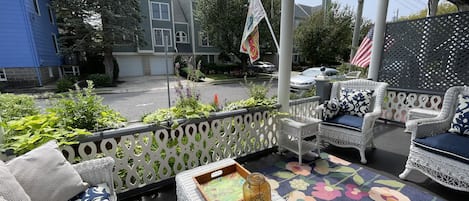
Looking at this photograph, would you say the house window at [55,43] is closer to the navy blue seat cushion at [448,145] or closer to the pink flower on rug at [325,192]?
the pink flower on rug at [325,192]

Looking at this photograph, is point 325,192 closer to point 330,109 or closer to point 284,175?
point 284,175

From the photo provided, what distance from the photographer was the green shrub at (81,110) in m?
1.68

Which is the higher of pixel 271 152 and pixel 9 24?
pixel 9 24

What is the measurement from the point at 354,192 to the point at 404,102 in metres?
2.85

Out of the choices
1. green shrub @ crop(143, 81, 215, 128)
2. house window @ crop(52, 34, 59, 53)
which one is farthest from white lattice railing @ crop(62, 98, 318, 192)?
house window @ crop(52, 34, 59, 53)

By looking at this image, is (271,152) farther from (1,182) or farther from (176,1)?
(176,1)

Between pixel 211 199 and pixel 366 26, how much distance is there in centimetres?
2009

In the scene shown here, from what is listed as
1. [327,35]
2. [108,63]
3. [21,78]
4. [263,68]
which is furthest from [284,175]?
[263,68]

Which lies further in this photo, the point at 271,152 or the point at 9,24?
the point at 9,24

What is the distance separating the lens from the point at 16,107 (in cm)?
173

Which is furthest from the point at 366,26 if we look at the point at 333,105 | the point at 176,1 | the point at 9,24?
the point at 9,24

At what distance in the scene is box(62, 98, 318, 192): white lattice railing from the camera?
5.86ft

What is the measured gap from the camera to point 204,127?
2258mm

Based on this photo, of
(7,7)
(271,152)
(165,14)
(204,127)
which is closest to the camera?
(204,127)
